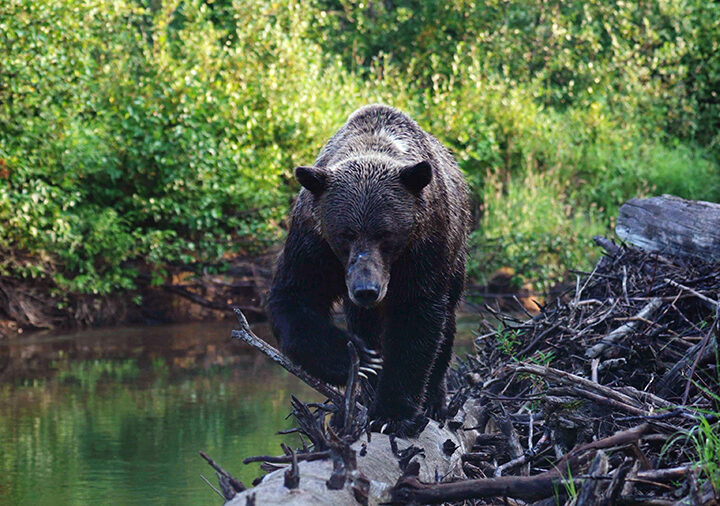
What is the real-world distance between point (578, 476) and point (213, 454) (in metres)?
4.11

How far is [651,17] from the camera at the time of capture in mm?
20469

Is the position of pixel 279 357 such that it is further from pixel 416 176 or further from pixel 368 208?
pixel 416 176

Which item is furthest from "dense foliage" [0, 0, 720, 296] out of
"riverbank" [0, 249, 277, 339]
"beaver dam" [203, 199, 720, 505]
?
"beaver dam" [203, 199, 720, 505]

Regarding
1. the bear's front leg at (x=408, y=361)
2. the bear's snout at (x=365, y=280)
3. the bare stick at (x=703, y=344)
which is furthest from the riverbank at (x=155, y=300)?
the bare stick at (x=703, y=344)

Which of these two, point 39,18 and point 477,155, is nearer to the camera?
point 39,18

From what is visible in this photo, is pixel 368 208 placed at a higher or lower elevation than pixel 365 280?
higher

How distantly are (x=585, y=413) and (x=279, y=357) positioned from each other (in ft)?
4.53

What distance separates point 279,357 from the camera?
4.48 m

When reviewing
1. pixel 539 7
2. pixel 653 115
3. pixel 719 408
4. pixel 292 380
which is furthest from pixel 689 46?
pixel 719 408

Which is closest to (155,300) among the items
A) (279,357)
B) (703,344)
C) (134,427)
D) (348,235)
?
(134,427)

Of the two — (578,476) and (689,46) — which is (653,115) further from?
(578,476)

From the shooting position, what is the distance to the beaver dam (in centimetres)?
342

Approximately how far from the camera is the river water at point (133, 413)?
21.3 feet

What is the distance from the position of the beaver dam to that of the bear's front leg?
0.18m
